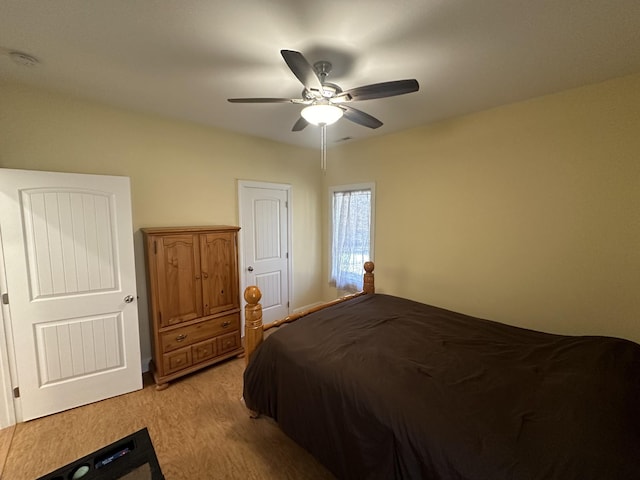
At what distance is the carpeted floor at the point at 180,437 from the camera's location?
5.62ft

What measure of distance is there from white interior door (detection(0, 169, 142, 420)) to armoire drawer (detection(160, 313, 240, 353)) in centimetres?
27

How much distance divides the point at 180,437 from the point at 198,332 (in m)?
0.92

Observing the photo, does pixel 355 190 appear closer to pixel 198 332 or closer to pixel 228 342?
pixel 228 342

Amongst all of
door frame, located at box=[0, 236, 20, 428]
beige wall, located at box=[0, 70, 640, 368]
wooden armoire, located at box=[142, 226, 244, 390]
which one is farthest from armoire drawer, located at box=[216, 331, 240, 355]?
door frame, located at box=[0, 236, 20, 428]

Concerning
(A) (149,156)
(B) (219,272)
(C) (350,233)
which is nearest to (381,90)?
(B) (219,272)

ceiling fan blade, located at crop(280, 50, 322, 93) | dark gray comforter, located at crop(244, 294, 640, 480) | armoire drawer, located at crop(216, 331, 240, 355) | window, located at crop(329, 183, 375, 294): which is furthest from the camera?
window, located at crop(329, 183, 375, 294)

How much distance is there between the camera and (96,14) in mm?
1325

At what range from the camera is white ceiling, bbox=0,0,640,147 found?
4.28 feet

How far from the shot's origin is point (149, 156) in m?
2.69

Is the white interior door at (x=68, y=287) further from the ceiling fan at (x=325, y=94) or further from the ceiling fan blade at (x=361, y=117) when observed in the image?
the ceiling fan blade at (x=361, y=117)

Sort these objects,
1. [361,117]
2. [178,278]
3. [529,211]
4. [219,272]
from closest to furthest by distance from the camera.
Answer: [361,117], [529,211], [178,278], [219,272]

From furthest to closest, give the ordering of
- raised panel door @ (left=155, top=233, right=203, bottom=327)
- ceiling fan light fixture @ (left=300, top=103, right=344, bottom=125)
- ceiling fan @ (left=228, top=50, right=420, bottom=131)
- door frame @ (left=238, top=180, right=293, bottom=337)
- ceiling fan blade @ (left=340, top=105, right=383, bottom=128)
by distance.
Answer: door frame @ (left=238, top=180, right=293, bottom=337), raised panel door @ (left=155, top=233, right=203, bottom=327), ceiling fan blade @ (left=340, top=105, right=383, bottom=128), ceiling fan light fixture @ (left=300, top=103, right=344, bottom=125), ceiling fan @ (left=228, top=50, right=420, bottom=131)

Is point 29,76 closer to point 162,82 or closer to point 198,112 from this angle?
point 162,82

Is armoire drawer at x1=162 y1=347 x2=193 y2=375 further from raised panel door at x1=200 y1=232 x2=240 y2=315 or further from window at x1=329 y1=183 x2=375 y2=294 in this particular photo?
window at x1=329 y1=183 x2=375 y2=294
